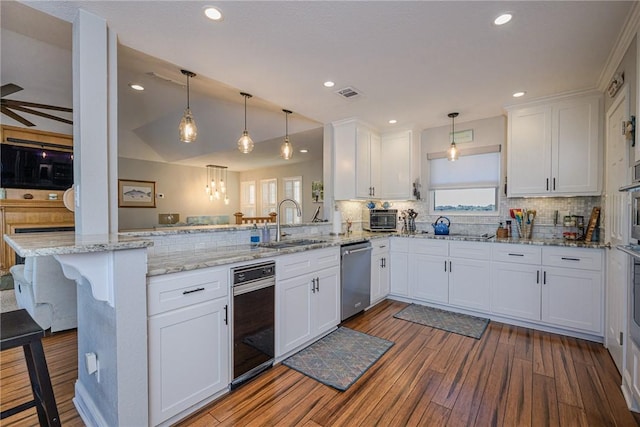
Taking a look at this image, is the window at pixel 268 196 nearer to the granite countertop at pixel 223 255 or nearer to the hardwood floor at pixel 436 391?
the granite countertop at pixel 223 255

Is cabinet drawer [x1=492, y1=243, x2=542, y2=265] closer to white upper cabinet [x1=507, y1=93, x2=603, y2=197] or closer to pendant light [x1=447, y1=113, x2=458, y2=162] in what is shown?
white upper cabinet [x1=507, y1=93, x2=603, y2=197]

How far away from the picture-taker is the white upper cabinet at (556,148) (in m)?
2.90

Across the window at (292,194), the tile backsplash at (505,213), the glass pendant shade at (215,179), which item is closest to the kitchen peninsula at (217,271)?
the tile backsplash at (505,213)

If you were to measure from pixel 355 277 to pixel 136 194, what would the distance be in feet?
21.4

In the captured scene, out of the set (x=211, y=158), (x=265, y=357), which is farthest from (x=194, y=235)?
(x=211, y=158)

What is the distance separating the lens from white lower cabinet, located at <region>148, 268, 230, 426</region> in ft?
5.19

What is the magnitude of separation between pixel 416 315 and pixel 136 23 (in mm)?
3771

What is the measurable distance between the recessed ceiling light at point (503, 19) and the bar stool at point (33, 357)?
124 inches

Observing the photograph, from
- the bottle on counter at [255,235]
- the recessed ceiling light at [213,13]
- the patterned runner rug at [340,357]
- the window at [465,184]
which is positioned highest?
the recessed ceiling light at [213,13]

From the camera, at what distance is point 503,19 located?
1.80 m

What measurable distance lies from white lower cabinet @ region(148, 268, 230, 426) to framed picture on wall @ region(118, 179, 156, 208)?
6570mm

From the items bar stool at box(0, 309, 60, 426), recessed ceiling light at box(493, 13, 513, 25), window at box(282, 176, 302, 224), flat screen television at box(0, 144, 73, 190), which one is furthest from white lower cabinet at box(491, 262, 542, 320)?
flat screen television at box(0, 144, 73, 190)

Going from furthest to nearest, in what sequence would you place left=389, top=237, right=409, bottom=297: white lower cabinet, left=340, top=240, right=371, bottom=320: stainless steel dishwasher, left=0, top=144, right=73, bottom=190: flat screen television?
1. left=389, top=237, right=409, bottom=297: white lower cabinet
2. left=0, top=144, right=73, bottom=190: flat screen television
3. left=340, top=240, right=371, bottom=320: stainless steel dishwasher

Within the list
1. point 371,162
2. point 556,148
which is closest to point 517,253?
point 556,148
